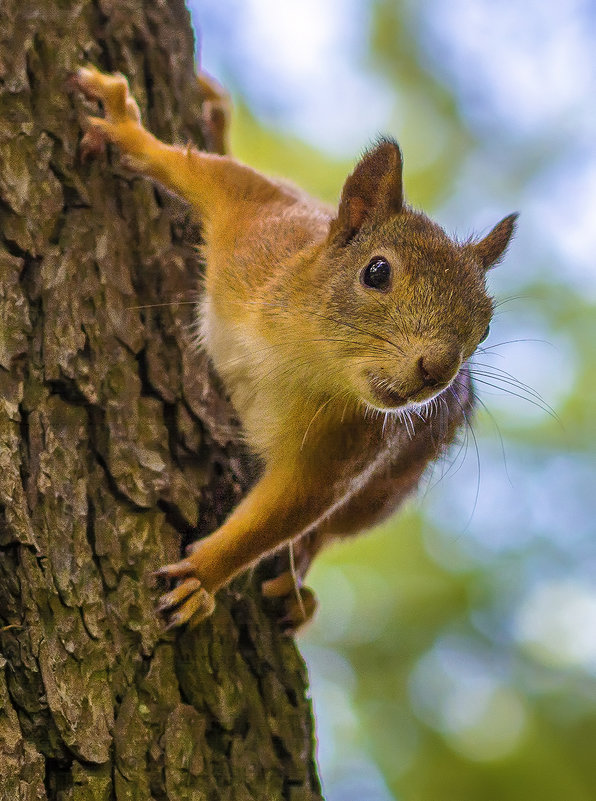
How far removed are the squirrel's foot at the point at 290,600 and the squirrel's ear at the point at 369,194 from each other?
993 mm

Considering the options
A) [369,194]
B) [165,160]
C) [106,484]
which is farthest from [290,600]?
[165,160]

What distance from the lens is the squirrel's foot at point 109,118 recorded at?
92.4 inches

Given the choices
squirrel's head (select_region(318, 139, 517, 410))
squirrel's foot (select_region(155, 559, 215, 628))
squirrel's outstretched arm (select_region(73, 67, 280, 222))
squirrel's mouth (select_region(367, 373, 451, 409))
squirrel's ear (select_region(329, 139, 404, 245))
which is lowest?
squirrel's foot (select_region(155, 559, 215, 628))

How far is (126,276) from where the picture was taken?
2283 millimetres

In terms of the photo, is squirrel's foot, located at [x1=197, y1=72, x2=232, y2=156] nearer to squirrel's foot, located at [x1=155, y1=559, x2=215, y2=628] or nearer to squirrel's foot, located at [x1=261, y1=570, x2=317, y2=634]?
squirrel's foot, located at [x1=261, y1=570, x2=317, y2=634]

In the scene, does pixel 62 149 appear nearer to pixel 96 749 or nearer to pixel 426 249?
pixel 426 249

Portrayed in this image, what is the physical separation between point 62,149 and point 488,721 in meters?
2.55

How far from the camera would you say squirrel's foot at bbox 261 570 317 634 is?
2277mm

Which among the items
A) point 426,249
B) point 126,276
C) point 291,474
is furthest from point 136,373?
point 426,249

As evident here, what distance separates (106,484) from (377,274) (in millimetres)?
890

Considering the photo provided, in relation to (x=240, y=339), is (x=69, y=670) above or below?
below

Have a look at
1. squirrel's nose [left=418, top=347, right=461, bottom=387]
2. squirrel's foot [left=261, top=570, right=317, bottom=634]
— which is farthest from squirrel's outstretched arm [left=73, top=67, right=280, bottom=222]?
squirrel's foot [left=261, top=570, right=317, bottom=634]

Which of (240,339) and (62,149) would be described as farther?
(240,339)

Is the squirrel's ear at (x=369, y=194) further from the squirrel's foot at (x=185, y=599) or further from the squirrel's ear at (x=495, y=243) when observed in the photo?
the squirrel's foot at (x=185, y=599)
